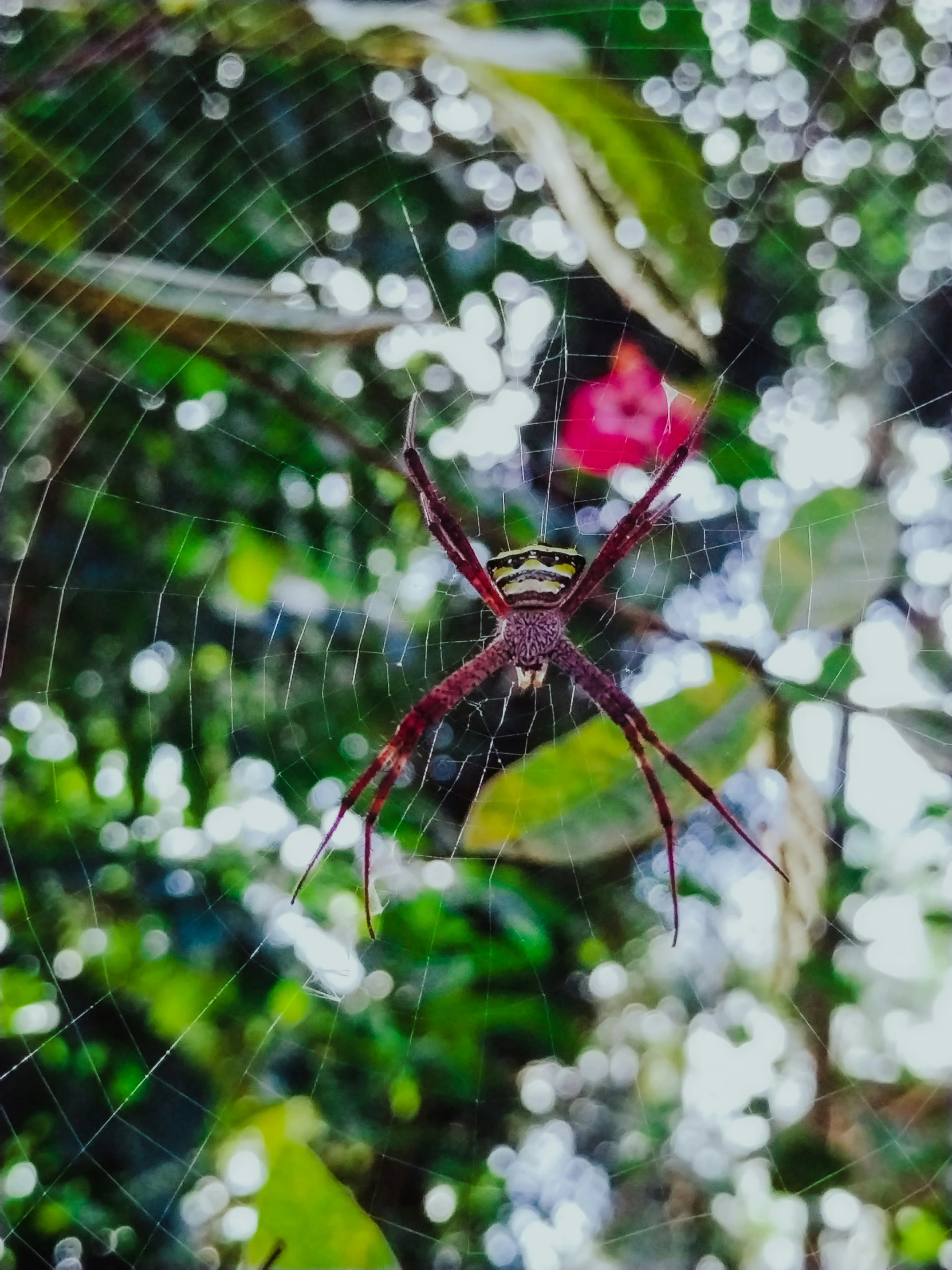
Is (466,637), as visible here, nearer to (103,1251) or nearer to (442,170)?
(442,170)

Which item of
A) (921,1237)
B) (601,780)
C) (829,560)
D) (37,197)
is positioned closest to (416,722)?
(601,780)

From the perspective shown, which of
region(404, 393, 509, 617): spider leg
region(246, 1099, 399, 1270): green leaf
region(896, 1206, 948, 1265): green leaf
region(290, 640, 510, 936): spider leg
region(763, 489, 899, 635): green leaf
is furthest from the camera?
region(896, 1206, 948, 1265): green leaf

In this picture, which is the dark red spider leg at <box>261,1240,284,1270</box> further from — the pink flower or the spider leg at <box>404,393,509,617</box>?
the pink flower

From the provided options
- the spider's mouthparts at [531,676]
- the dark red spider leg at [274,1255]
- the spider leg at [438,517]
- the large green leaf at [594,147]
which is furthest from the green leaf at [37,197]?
the dark red spider leg at [274,1255]

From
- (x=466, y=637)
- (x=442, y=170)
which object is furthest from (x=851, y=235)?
(x=466, y=637)

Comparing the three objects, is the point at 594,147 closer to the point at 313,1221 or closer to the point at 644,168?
the point at 644,168

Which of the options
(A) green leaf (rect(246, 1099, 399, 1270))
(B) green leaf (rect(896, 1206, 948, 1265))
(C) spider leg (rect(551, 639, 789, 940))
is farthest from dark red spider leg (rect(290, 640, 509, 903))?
(B) green leaf (rect(896, 1206, 948, 1265))

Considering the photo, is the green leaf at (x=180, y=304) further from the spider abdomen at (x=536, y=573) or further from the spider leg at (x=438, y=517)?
the spider abdomen at (x=536, y=573)
